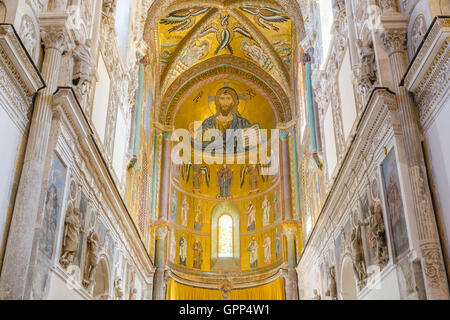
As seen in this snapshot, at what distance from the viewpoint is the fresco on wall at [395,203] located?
8922 mm

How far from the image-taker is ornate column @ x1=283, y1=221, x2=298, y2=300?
2186cm

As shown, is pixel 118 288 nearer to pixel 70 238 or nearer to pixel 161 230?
pixel 70 238

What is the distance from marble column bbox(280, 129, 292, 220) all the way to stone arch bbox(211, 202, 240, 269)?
12.6ft

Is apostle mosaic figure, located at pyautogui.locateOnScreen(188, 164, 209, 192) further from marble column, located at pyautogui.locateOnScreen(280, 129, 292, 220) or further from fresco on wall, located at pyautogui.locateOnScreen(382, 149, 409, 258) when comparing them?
fresco on wall, located at pyautogui.locateOnScreen(382, 149, 409, 258)

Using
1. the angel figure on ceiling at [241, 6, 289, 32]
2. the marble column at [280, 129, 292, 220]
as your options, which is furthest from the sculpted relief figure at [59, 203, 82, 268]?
the angel figure on ceiling at [241, 6, 289, 32]

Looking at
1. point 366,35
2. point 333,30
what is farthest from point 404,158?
Result: point 333,30

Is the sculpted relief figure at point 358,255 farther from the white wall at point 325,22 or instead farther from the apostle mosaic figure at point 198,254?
the apostle mosaic figure at point 198,254

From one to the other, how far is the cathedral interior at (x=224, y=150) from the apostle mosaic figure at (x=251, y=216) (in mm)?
58

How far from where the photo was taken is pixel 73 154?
10.9m

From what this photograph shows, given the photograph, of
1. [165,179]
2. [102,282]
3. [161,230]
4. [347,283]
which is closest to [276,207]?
[165,179]

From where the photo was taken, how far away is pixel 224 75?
2695 cm
